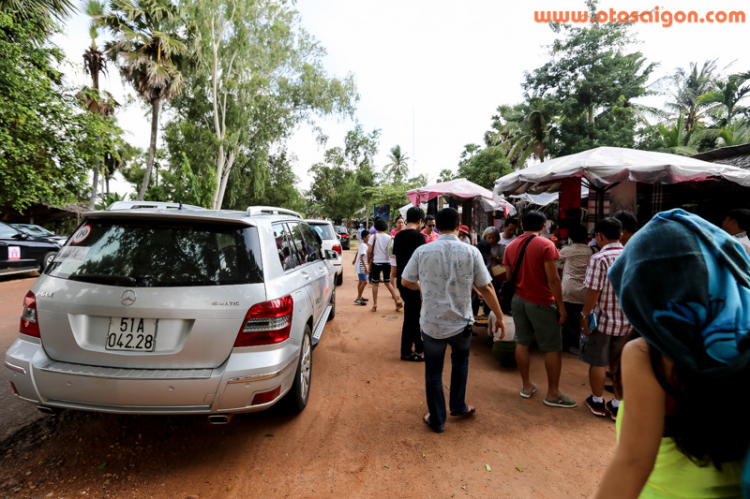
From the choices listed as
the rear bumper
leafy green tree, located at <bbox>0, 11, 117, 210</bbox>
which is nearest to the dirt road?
the rear bumper

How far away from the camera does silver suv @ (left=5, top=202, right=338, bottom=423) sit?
2.35 metres

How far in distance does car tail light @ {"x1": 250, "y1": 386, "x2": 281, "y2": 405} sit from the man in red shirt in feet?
7.94

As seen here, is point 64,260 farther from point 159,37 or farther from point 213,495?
point 159,37

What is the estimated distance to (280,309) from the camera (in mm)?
2627

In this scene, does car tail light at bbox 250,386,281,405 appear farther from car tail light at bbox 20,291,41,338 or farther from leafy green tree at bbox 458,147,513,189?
leafy green tree at bbox 458,147,513,189

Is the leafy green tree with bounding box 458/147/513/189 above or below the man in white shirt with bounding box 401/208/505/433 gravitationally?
above

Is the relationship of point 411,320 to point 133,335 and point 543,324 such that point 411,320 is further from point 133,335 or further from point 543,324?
point 133,335

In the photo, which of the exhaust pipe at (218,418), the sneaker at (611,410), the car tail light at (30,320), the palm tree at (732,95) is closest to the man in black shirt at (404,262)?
the sneaker at (611,410)

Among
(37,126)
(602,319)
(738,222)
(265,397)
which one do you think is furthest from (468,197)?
(37,126)

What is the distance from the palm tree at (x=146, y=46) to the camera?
51.7 ft

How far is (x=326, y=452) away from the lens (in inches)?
111

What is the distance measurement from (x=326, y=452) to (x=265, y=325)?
1145 millimetres

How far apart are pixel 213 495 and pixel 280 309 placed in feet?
4.03

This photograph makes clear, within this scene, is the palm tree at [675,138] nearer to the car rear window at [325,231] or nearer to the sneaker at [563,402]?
the car rear window at [325,231]
